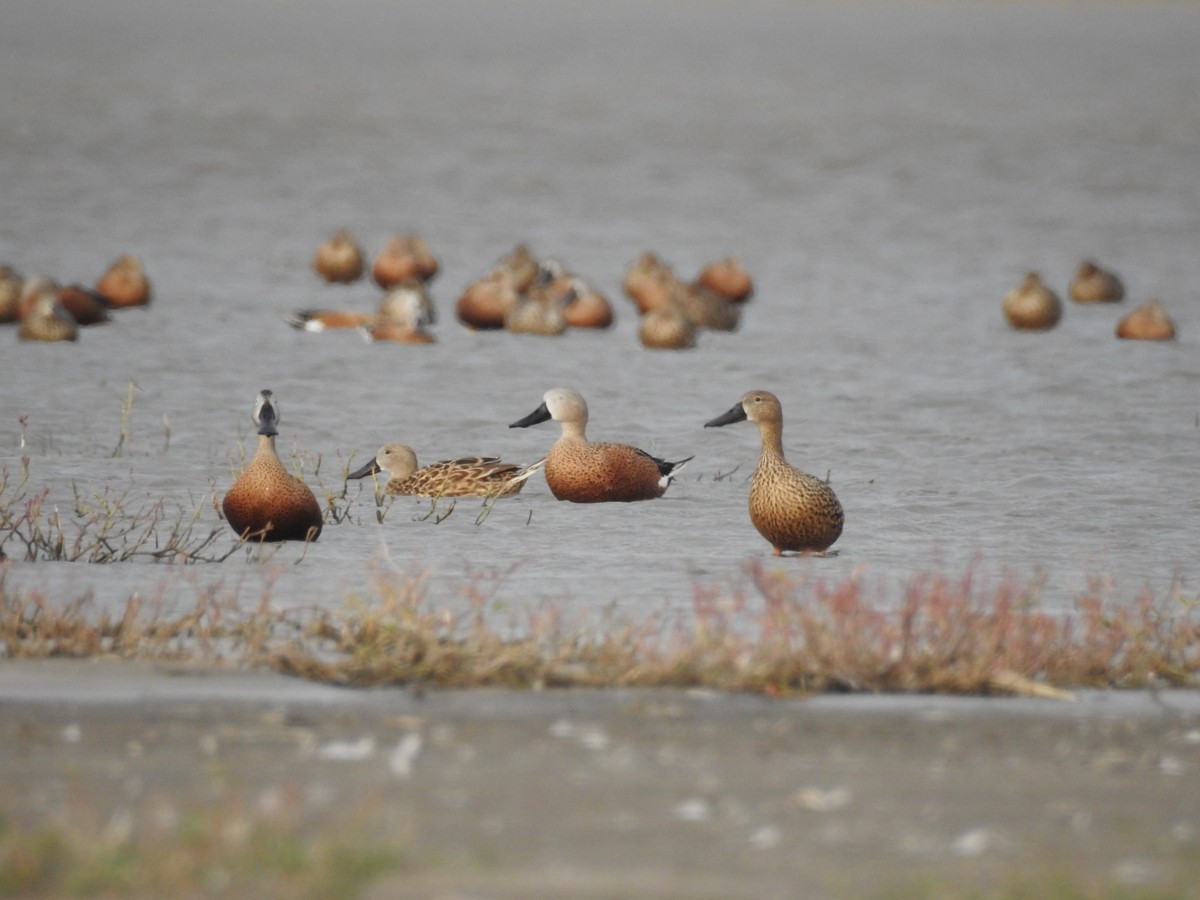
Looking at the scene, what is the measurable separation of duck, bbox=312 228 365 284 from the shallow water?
0.65ft

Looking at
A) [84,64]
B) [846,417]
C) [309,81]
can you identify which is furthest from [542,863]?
[84,64]

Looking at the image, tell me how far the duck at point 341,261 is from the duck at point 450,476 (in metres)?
12.0

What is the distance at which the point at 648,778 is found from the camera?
252 inches

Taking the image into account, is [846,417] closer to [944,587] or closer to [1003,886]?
[944,587]

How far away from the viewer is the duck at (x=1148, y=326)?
19219mm

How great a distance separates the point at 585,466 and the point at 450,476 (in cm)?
74

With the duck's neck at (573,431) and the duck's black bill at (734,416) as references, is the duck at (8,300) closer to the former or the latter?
the duck's neck at (573,431)

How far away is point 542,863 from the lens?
18.3 feet

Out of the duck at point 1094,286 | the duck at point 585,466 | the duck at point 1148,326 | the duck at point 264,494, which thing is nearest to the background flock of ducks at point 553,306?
the duck at point 1094,286

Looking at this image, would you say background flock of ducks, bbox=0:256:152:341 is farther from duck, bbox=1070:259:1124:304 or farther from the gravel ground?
the gravel ground

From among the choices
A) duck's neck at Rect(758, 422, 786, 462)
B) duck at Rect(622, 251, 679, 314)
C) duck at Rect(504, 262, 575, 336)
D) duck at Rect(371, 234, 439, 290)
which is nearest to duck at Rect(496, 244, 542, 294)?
duck at Rect(622, 251, 679, 314)

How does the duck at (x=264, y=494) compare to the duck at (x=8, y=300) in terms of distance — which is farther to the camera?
the duck at (x=8, y=300)

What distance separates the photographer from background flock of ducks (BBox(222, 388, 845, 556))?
973 cm

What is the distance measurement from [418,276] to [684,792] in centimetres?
1666
